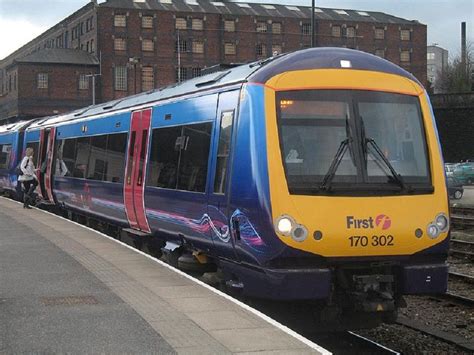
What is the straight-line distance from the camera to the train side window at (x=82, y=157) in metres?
13.7

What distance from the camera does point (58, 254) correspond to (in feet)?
32.6

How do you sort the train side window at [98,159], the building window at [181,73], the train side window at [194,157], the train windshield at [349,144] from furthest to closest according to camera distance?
the building window at [181,73] < the train side window at [98,159] < the train side window at [194,157] < the train windshield at [349,144]

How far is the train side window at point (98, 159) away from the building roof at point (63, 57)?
71.5 meters

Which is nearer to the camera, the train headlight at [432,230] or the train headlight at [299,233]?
the train headlight at [299,233]

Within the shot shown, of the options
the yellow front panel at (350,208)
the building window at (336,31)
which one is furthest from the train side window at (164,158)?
the building window at (336,31)

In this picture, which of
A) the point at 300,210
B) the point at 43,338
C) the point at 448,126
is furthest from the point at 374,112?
the point at 448,126

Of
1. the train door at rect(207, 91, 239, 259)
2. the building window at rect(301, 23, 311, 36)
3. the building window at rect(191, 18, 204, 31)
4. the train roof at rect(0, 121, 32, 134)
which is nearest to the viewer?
the train door at rect(207, 91, 239, 259)

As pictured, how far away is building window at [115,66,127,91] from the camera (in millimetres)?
82125

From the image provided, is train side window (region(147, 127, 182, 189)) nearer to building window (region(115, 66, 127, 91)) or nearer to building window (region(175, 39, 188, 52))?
building window (region(115, 66, 127, 91))

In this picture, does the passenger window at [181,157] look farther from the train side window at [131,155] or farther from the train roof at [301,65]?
the train side window at [131,155]

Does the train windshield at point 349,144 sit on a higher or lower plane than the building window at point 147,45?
lower

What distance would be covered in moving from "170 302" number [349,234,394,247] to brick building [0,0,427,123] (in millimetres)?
75772

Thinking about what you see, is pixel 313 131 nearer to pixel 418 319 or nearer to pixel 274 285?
pixel 274 285

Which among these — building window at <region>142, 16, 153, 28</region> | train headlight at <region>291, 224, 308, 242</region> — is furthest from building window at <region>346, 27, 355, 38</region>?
train headlight at <region>291, 224, 308, 242</region>
